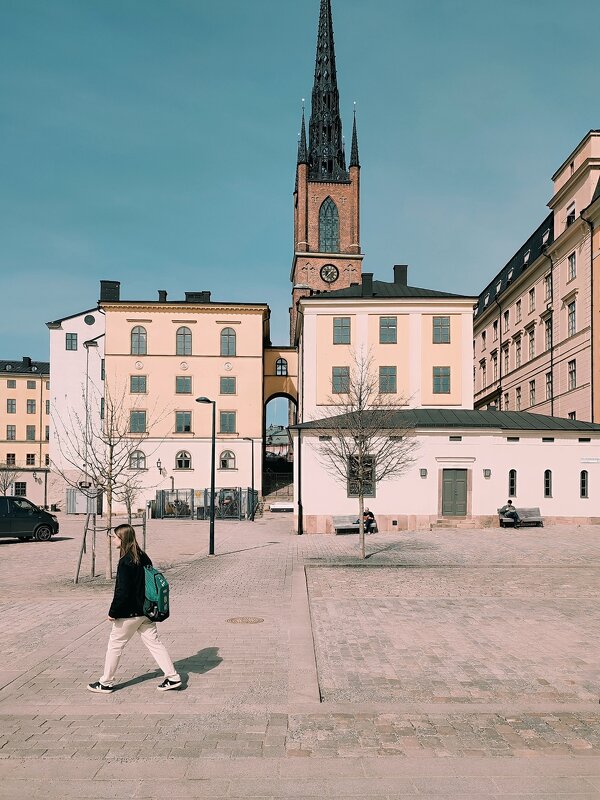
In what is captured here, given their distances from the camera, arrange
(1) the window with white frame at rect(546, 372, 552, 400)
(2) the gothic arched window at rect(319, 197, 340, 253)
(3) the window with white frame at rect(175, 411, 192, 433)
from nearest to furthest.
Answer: (1) the window with white frame at rect(546, 372, 552, 400), (3) the window with white frame at rect(175, 411, 192, 433), (2) the gothic arched window at rect(319, 197, 340, 253)

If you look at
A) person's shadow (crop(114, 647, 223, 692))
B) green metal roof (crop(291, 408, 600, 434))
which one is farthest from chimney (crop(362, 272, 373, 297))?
person's shadow (crop(114, 647, 223, 692))

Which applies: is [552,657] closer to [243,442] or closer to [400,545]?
[400,545]

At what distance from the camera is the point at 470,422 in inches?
1283

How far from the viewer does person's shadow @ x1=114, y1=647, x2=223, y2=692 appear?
8.08 metres

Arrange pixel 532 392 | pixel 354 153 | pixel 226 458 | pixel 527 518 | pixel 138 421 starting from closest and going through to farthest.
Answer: pixel 527 518 → pixel 532 392 → pixel 138 421 → pixel 226 458 → pixel 354 153

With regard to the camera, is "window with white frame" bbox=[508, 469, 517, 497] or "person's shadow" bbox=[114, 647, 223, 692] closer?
"person's shadow" bbox=[114, 647, 223, 692]

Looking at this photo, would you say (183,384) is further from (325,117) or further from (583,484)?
A: (325,117)

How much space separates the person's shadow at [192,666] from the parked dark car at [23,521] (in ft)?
64.0

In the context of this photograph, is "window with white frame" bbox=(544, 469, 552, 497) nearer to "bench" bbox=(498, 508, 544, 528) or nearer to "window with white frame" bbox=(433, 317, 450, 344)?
"bench" bbox=(498, 508, 544, 528)

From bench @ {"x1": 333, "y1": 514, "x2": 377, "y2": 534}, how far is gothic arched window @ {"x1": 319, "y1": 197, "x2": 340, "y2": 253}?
48.8m

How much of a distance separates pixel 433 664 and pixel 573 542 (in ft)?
59.2

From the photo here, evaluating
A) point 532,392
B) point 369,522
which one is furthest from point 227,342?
point 369,522

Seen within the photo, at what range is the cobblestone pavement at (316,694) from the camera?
5.58 meters

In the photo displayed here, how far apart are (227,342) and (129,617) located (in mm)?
47162
